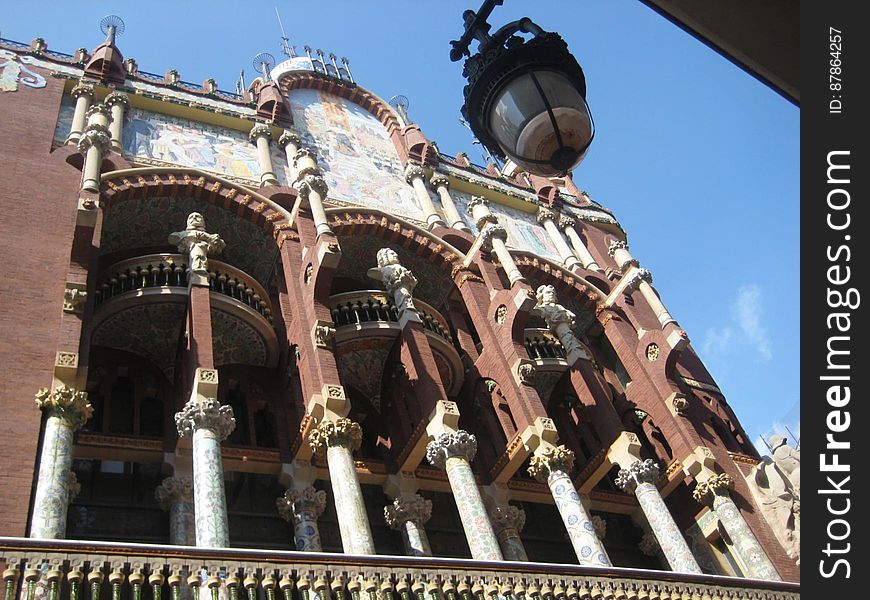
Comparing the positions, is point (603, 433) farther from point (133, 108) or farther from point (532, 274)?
point (133, 108)

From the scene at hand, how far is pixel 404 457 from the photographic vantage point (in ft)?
45.1

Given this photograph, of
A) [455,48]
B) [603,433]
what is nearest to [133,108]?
[603,433]

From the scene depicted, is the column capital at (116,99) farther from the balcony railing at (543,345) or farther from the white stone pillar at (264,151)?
the balcony railing at (543,345)

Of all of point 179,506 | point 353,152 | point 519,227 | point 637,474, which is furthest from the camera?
point 519,227

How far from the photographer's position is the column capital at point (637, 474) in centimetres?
1372

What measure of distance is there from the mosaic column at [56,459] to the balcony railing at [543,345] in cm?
966

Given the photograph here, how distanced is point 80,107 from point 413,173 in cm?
795

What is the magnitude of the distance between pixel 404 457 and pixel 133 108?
35.0 ft

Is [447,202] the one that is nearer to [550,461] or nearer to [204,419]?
[550,461]

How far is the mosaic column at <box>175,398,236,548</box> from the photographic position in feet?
30.4

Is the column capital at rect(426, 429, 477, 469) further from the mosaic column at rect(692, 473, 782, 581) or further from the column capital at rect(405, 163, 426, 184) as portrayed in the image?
the column capital at rect(405, 163, 426, 184)

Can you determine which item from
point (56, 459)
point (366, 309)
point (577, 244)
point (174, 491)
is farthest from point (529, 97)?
point (577, 244)

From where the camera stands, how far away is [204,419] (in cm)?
1062

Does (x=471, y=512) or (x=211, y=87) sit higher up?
(x=211, y=87)
